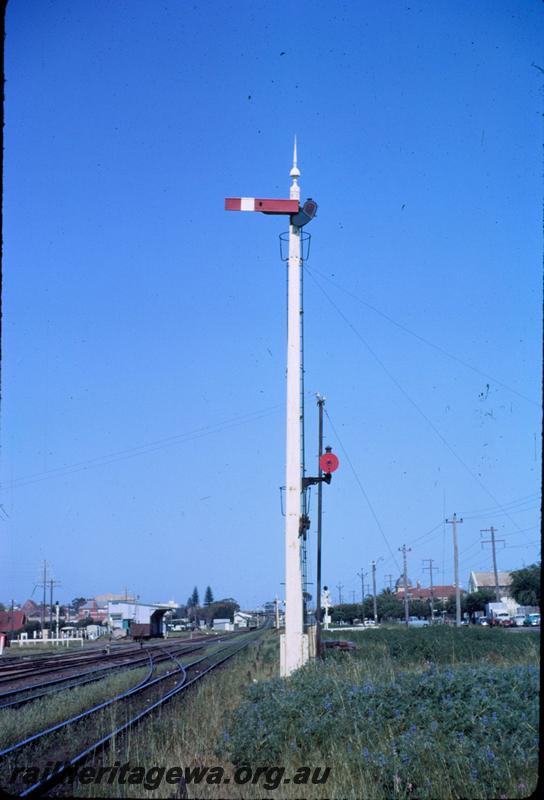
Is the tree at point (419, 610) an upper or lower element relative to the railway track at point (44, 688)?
lower

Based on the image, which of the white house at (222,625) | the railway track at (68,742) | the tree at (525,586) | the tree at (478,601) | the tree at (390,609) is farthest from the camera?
the white house at (222,625)

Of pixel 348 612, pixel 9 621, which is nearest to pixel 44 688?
pixel 9 621

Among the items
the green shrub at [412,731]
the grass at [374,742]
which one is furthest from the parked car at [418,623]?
the green shrub at [412,731]

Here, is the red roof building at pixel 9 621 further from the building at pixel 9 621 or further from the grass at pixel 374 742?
the grass at pixel 374 742

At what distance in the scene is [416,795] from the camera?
19.5ft

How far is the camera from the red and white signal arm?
14.3 metres

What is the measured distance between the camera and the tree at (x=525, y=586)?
72.2 m

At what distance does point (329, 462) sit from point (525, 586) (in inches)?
2550

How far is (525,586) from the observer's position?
73938 mm

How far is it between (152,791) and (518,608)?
298 feet

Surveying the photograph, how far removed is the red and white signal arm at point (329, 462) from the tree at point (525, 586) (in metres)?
61.0

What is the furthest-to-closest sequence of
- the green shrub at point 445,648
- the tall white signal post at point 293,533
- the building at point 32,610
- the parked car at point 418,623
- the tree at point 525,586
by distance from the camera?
1. the building at point 32,610
2. the tree at point 525,586
3. the parked car at point 418,623
4. the green shrub at point 445,648
5. the tall white signal post at point 293,533

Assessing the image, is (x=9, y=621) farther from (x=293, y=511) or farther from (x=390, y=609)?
(x=390, y=609)

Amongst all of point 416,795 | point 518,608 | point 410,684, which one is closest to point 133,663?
point 410,684
